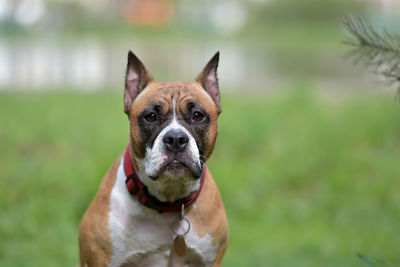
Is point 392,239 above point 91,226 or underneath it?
underneath

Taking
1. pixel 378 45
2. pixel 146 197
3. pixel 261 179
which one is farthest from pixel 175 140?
pixel 261 179

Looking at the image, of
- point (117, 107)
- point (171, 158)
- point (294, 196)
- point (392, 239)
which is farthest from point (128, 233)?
point (117, 107)

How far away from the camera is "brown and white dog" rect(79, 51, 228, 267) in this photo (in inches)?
114

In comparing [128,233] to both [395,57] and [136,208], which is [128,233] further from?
[395,57]

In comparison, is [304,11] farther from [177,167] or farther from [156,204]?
[177,167]

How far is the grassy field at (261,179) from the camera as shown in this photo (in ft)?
14.4

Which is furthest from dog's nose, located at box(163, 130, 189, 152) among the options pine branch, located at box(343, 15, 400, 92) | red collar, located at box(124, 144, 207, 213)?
pine branch, located at box(343, 15, 400, 92)

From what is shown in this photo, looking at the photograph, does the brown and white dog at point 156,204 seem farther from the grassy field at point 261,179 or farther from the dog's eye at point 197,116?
the grassy field at point 261,179

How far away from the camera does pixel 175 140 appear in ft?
8.80

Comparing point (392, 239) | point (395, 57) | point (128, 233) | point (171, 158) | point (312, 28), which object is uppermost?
point (312, 28)

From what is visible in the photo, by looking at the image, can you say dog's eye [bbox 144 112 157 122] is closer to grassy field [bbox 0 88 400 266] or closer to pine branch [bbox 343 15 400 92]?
pine branch [bbox 343 15 400 92]

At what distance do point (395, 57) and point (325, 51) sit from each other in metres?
15.8

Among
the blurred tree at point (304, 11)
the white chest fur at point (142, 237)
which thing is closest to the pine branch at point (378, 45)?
the white chest fur at point (142, 237)

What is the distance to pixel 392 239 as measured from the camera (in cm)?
437
